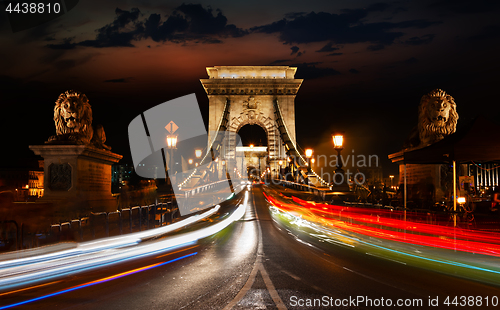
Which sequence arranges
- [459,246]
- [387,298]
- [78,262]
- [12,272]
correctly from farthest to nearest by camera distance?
[459,246], [78,262], [12,272], [387,298]

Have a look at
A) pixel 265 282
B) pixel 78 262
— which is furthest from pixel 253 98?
pixel 265 282

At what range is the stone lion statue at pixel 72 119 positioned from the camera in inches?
585

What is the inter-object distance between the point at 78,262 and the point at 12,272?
1228 mm

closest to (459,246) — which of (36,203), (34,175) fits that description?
(36,203)

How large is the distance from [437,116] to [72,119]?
14.2m

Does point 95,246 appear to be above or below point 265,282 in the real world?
above

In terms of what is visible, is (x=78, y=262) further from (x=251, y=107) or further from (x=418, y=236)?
(x=251, y=107)

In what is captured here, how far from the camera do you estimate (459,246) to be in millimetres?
8062

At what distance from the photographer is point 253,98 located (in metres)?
72.5

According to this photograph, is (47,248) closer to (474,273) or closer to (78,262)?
(78,262)

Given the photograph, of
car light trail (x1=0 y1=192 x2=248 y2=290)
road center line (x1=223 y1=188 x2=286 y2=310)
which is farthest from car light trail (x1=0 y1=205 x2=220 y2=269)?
road center line (x1=223 y1=188 x2=286 y2=310)

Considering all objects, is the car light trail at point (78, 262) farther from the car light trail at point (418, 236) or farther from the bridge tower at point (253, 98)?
the bridge tower at point (253, 98)

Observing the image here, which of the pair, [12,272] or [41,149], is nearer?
[12,272]

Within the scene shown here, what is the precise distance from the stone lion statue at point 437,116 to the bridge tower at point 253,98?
55.1 meters
